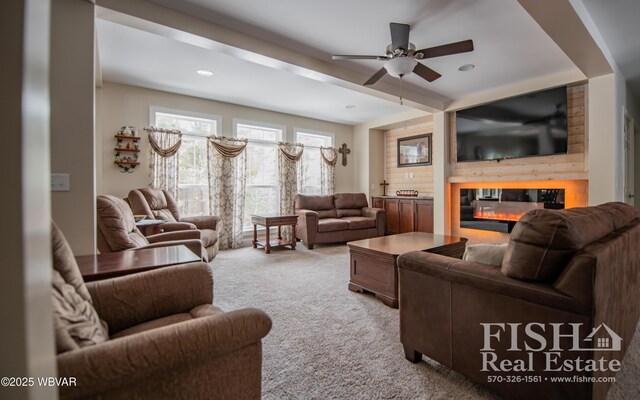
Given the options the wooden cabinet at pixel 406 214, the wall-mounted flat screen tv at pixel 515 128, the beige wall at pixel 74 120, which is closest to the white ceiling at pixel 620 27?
the wall-mounted flat screen tv at pixel 515 128

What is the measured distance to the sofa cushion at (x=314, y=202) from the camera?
19.3ft

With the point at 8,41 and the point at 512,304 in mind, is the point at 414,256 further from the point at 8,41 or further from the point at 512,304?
the point at 8,41

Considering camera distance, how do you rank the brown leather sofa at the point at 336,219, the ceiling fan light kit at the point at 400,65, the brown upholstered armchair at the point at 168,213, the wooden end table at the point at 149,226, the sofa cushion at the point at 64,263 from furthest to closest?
the brown leather sofa at the point at 336,219 < the brown upholstered armchair at the point at 168,213 < the wooden end table at the point at 149,226 < the ceiling fan light kit at the point at 400,65 < the sofa cushion at the point at 64,263

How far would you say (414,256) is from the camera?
5.72 feet

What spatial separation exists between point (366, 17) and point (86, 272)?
2.88 m

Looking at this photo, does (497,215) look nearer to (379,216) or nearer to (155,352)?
(379,216)

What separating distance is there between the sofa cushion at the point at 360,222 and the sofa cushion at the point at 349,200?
16.9 inches

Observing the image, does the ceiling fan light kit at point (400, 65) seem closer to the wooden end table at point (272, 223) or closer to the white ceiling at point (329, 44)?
the white ceiling at point (329, 44)

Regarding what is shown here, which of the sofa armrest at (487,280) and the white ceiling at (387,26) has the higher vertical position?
the white ceiling at (387,26)

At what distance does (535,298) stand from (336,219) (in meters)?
4.66

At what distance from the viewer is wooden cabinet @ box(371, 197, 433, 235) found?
5.85 m

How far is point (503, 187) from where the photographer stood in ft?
15.8

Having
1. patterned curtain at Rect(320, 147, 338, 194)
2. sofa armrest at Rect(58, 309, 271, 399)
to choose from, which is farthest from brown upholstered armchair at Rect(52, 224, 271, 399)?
patterned curtain at Rect(320, 147, 338, 194)

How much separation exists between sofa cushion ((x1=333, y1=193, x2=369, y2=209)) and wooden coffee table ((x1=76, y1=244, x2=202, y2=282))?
4.47m
